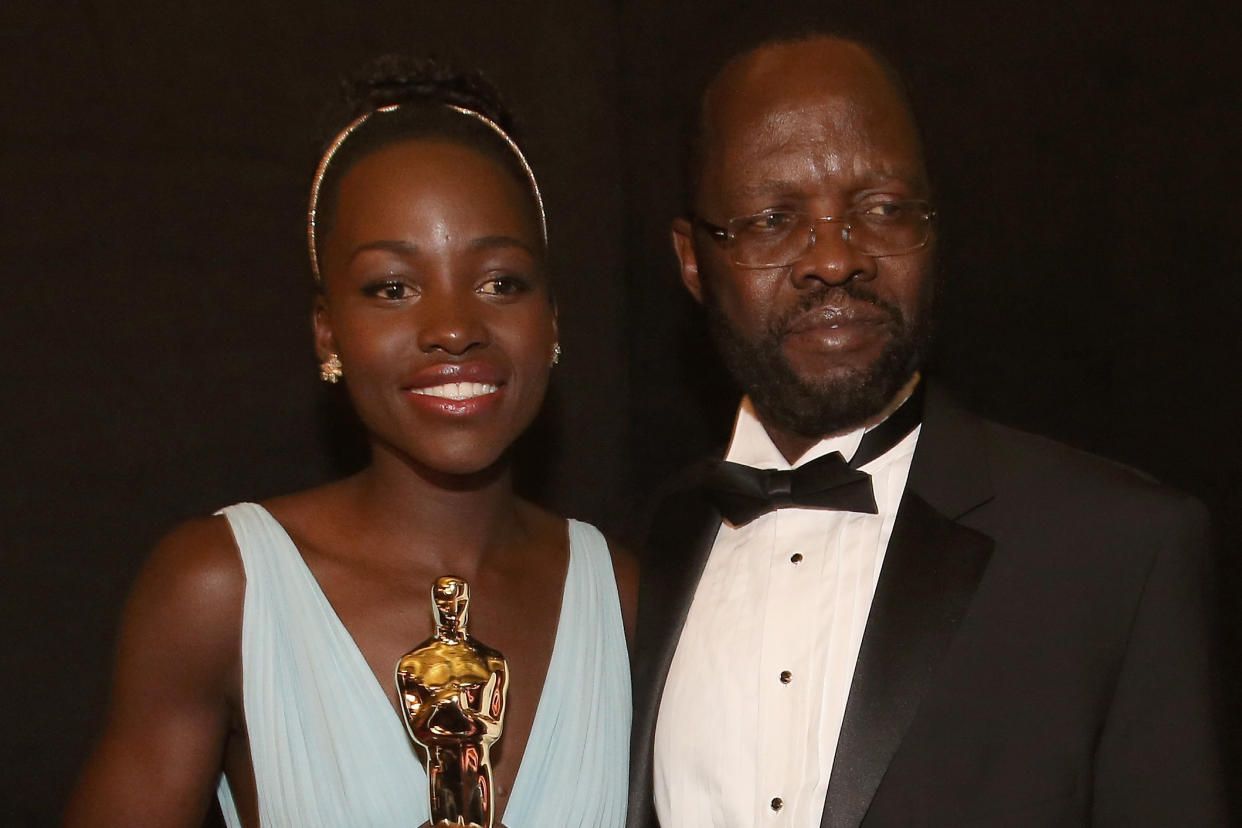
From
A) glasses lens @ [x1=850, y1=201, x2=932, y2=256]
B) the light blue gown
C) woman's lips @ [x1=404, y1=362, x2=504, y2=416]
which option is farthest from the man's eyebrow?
the light blue gown

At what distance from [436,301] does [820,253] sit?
0.64 meters

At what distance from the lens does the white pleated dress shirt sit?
6.41ft

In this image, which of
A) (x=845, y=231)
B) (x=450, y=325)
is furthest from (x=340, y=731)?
(x=845, y=231)

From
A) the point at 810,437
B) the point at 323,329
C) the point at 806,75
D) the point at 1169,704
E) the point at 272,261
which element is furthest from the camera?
the point at 272,261

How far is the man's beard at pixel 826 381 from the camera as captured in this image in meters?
2.04

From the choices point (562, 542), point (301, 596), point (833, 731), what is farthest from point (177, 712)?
point (833, 731)

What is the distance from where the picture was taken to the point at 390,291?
7.10 ft

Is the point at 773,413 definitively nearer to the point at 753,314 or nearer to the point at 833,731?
the point at 753,314

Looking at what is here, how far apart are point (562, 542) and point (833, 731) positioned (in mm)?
782

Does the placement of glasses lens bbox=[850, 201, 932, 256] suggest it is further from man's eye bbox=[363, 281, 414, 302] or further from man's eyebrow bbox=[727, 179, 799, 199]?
man's eye bbox=[363, 281, 414, 302]

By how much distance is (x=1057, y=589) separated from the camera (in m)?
1.82

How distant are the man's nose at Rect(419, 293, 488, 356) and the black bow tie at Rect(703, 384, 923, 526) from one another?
0.48m

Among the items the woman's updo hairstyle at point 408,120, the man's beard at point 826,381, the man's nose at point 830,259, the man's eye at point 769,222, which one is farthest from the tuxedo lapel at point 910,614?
the woman's updo hairstyle at point 408,120

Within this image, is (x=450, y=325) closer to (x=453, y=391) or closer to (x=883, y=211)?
(x=453, y=391)
